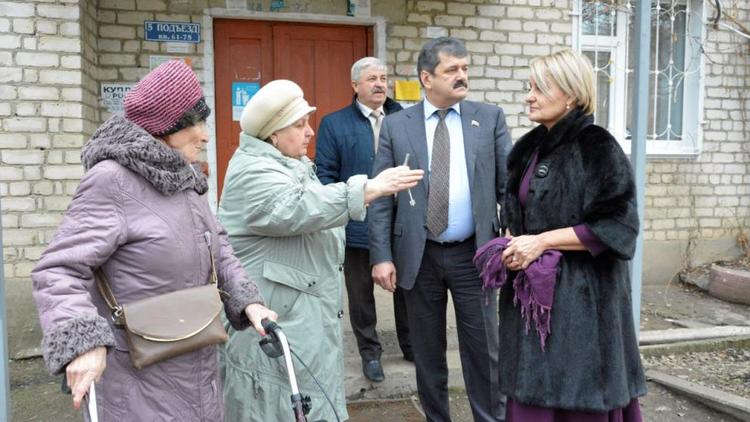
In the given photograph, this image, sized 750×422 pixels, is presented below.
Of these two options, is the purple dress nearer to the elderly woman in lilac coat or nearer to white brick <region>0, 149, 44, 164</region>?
the elderly woman in lilac coat

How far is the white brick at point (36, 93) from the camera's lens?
479cm

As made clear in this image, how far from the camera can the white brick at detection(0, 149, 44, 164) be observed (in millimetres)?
4773

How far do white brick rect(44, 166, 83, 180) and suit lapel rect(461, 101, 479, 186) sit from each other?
3.27 meters

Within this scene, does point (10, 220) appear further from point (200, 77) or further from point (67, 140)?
point (200, 77)

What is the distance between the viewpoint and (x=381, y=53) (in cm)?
611

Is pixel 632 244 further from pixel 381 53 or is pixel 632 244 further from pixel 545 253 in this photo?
pixel 381 53

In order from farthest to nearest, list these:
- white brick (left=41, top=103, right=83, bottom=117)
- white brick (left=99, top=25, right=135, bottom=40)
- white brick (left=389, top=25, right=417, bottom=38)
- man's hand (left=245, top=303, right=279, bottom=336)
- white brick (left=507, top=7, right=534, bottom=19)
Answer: white brick (left=507, top=7, right=534, bottom=19) → white brick (left=389, top=25, right=417, bottom=38) → white brick (left=99, top=25, right=135, bottom=40) → white brick (left=41, top=103, right=83, bottom=117) → man's hand (left=245, top=303, right=279, bottom=336)

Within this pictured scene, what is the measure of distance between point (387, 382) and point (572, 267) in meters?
2.08

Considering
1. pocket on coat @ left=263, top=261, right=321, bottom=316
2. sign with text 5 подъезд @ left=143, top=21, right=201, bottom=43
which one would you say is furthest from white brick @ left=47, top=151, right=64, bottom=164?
pocket on coat @ left=263, top=261, right=321, bottom=316

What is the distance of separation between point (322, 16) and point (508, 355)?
4406 mm

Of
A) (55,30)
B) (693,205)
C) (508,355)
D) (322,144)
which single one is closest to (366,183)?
(508,355)

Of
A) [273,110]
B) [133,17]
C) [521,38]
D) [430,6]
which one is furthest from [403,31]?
[273,110]

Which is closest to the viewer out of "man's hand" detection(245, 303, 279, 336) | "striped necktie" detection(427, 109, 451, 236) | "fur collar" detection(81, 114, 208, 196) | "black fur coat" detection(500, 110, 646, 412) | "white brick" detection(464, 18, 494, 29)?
"fur collar" detection(81, 114, 208, 196)

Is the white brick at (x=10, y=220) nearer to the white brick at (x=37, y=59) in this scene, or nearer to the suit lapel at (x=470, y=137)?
the white brick at (x=37, y=59)
